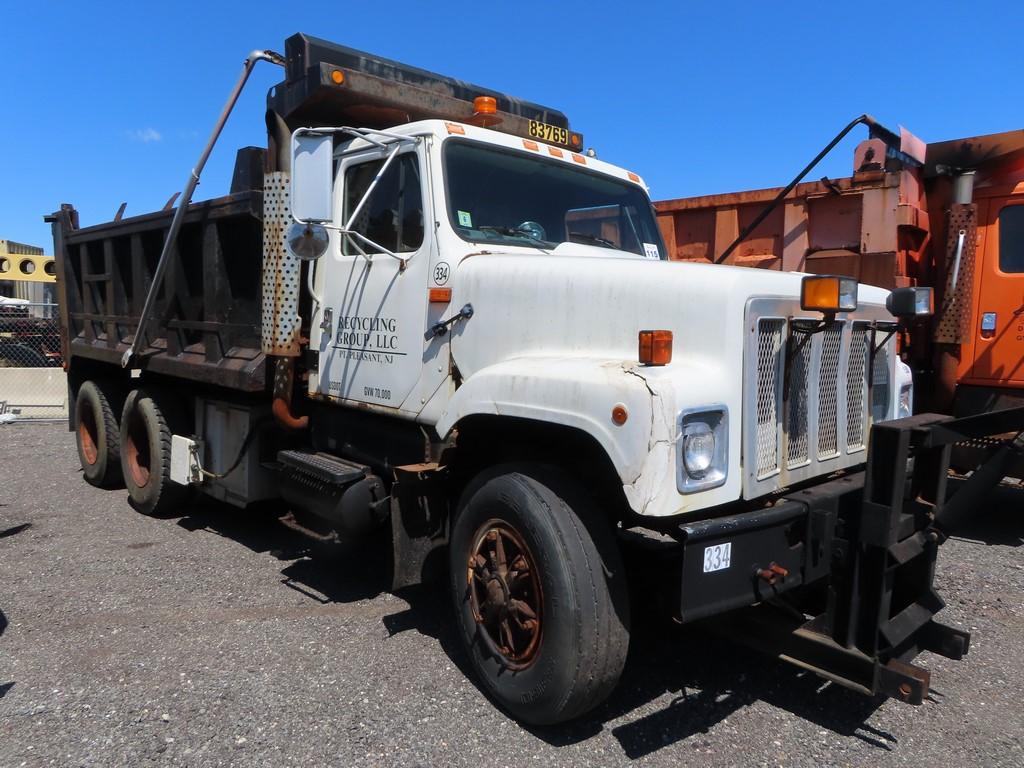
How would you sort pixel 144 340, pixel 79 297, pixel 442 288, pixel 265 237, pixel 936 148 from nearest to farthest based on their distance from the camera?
pixel 442 288 < pixel 265 237 < pixel 144 340 < pixel 936 148 < pixel 79 297

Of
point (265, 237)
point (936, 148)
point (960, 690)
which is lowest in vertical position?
point (960, 690)

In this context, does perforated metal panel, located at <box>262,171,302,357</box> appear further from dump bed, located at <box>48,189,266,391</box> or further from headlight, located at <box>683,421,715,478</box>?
headlight, located at <box>683,421,715,478</box>

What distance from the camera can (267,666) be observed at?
3.72m

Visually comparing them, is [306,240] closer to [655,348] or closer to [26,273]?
[655,348]

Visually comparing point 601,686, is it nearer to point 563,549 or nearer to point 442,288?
point 563,549

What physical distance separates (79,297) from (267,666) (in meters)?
5.39

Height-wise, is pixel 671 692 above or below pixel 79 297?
below

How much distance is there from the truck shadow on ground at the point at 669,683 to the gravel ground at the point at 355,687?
0.01m

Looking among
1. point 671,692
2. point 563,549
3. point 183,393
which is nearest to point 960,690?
point 671,692

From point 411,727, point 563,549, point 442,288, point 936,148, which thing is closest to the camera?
point 563,549

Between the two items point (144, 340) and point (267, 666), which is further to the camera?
point (144, 340)

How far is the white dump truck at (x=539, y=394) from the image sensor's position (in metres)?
2.85

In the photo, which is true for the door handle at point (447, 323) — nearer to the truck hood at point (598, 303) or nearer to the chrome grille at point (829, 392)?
the truck hood at point (598, 303)

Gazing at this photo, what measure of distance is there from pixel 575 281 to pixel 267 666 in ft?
7.57
